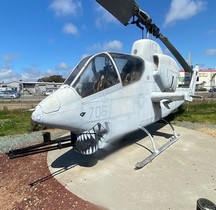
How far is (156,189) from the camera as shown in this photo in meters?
4.83

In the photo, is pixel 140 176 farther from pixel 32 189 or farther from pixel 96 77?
pixel 96 77

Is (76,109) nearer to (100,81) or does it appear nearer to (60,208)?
(100,81)

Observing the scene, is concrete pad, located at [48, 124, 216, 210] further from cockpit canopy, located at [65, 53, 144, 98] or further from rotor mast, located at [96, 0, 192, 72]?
rotor mast, located at [96, 0, 192, 72]

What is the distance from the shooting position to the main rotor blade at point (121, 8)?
19.7ft

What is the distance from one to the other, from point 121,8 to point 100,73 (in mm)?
2110

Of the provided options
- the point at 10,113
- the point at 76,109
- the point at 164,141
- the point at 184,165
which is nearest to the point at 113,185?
the point at 76,109

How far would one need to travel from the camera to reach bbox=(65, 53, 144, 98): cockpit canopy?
5258mm

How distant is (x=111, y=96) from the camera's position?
5793 mm

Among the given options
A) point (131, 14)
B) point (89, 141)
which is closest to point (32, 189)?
point (89, 141)

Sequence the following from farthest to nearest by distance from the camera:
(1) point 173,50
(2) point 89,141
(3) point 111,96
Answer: (1) point 173,50 < (3) point 111,96 < (2) point 89,141

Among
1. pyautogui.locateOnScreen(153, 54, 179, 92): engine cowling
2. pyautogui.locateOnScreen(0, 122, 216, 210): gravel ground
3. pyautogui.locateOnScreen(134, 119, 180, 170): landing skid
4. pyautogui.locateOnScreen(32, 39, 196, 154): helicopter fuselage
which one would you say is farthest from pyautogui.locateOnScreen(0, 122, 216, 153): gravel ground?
pyautogui.locateOnScreen(32, 39, 196, 154): helicopter fuselage

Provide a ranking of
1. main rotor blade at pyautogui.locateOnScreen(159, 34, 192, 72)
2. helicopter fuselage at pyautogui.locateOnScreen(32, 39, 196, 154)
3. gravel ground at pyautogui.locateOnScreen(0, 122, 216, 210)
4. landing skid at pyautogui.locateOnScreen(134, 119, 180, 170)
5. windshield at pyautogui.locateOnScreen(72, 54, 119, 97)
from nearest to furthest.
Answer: gravel ground at pyautogui.locateOnScreen(0, 122, 216, 210), helicopter fuselage at pyautogui.locateOnScreen(32, 39, 196, 154), windshield at pyautogui.locateOnScreen(72, 54, 119, 97), landing skid at pyautogui.locateOnScreen(134, 119, 180, 170), main rotor blade at pyautogui.locateOnScreen(159, 34, 192, 72)

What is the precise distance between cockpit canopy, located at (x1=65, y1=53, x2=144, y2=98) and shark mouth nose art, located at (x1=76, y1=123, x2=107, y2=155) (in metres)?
0.83

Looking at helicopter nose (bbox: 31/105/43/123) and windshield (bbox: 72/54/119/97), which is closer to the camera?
helicopter nose (bbox: 31/105/43/123)
